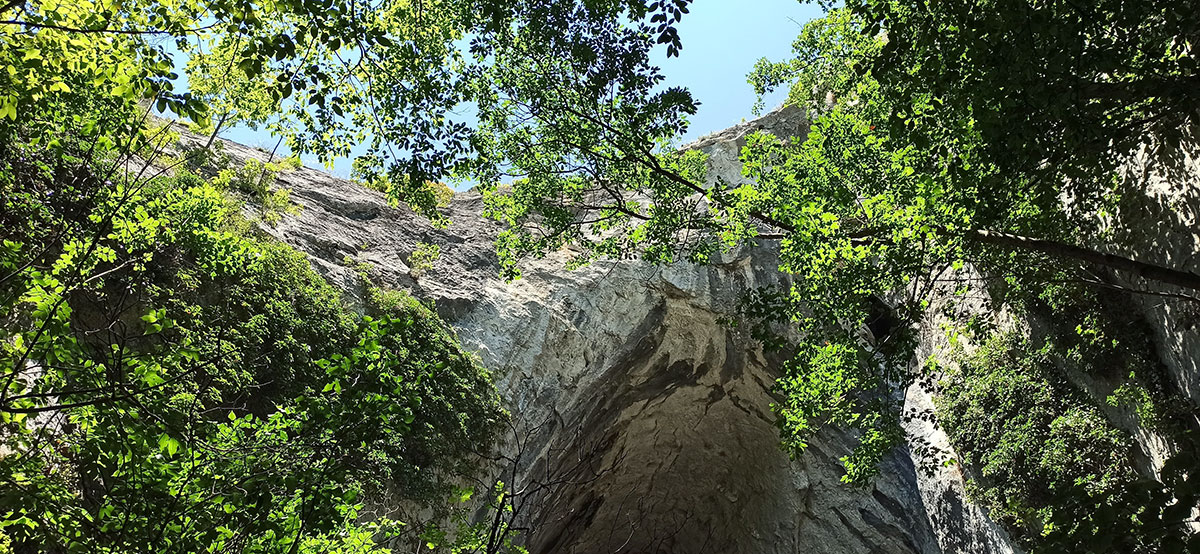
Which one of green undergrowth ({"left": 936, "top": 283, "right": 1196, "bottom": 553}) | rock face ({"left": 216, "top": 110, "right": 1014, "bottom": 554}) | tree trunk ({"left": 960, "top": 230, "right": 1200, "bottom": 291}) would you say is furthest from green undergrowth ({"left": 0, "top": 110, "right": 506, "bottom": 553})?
green undergrowth ({"left": 936, "top": 283, "right": 1196, "bottom": 553})

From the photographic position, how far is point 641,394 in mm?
13477

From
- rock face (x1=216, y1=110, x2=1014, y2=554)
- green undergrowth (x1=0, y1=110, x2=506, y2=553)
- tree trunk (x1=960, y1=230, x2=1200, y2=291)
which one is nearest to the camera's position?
green undergrowth (x1=0, y1=110, x2=506, y2=553)

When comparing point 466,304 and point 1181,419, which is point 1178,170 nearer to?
point 1181,419

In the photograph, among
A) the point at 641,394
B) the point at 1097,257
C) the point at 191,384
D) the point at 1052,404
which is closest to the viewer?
the point at 1097,257

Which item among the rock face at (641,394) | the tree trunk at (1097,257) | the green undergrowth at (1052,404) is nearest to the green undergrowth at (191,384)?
the rock face at (641,394)

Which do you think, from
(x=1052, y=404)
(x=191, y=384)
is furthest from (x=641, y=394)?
(x=191, y=384)

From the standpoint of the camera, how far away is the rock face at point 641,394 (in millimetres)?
11031

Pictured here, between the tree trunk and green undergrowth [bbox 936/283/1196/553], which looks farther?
green undergrowth [bbox 936/283/1196/553]

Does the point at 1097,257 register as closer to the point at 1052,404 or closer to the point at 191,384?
the point at 1052,404

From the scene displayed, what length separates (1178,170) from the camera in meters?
6.25

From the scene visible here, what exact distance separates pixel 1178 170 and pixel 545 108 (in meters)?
6.13

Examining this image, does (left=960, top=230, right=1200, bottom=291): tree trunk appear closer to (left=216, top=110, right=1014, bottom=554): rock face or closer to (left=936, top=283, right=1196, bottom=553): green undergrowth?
(left=936, top=283, right=1196, bottom=553): green undergrowth

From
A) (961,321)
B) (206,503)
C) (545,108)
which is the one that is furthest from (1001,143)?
(961,321)

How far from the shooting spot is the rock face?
1103 centimetres
